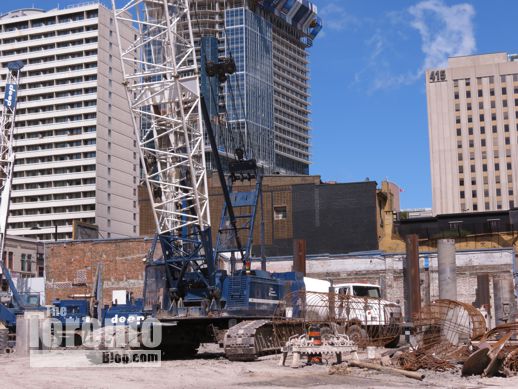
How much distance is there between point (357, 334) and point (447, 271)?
13181 millimetres

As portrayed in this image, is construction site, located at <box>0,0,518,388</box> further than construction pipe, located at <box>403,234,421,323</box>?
No

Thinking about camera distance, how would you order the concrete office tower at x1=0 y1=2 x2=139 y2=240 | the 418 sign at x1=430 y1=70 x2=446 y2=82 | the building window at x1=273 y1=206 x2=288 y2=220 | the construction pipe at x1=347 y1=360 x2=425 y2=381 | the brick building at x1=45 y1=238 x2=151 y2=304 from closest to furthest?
the construction pipe at x1=347 y1=360 x2=425 y2=381 → the brick building at x1=45 y1=238 x2=151 y2=304 → the building window at x1=273 y1=206 x2=288 y2=220 → the concrete office tower at x1=0 y1=2 x2=139 y2=240 → the 418 sign at x1=430 y1=70 x2=446 y2=82

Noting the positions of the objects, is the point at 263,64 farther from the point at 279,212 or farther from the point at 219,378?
the point at 219,378

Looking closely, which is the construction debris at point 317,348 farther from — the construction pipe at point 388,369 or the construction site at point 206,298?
the construction pipe at point 388,369

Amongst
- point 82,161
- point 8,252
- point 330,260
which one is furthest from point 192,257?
point 82,161

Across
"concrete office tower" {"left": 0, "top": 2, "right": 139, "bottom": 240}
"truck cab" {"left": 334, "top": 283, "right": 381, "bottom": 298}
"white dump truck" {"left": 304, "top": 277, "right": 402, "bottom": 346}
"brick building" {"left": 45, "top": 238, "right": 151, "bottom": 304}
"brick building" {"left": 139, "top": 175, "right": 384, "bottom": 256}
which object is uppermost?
"concrete office tower" {"left": 0, "top": 2, "right": 139, "bottom": 240}

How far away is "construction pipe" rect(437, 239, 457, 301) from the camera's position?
1591 inches

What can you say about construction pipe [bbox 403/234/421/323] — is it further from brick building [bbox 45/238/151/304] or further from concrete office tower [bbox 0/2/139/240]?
concrete office tower [bbox 0/2/139/240]

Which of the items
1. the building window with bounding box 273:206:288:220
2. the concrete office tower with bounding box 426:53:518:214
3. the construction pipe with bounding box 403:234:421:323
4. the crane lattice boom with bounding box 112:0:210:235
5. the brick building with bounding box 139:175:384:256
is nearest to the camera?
the crane lattice boom with bounding box 112:0:210:235

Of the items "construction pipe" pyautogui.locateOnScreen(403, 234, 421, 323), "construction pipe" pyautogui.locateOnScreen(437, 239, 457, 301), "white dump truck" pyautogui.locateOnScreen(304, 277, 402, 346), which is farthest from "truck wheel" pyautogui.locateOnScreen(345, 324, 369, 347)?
"construction pipe" pyautogui.locateOnScreen(403, 234, 421, 323)

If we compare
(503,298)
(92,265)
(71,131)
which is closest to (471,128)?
(71,131)

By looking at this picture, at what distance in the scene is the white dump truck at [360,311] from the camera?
2855 cm

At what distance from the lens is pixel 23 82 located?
5349 inches

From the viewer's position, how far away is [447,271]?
40406 millimetres
